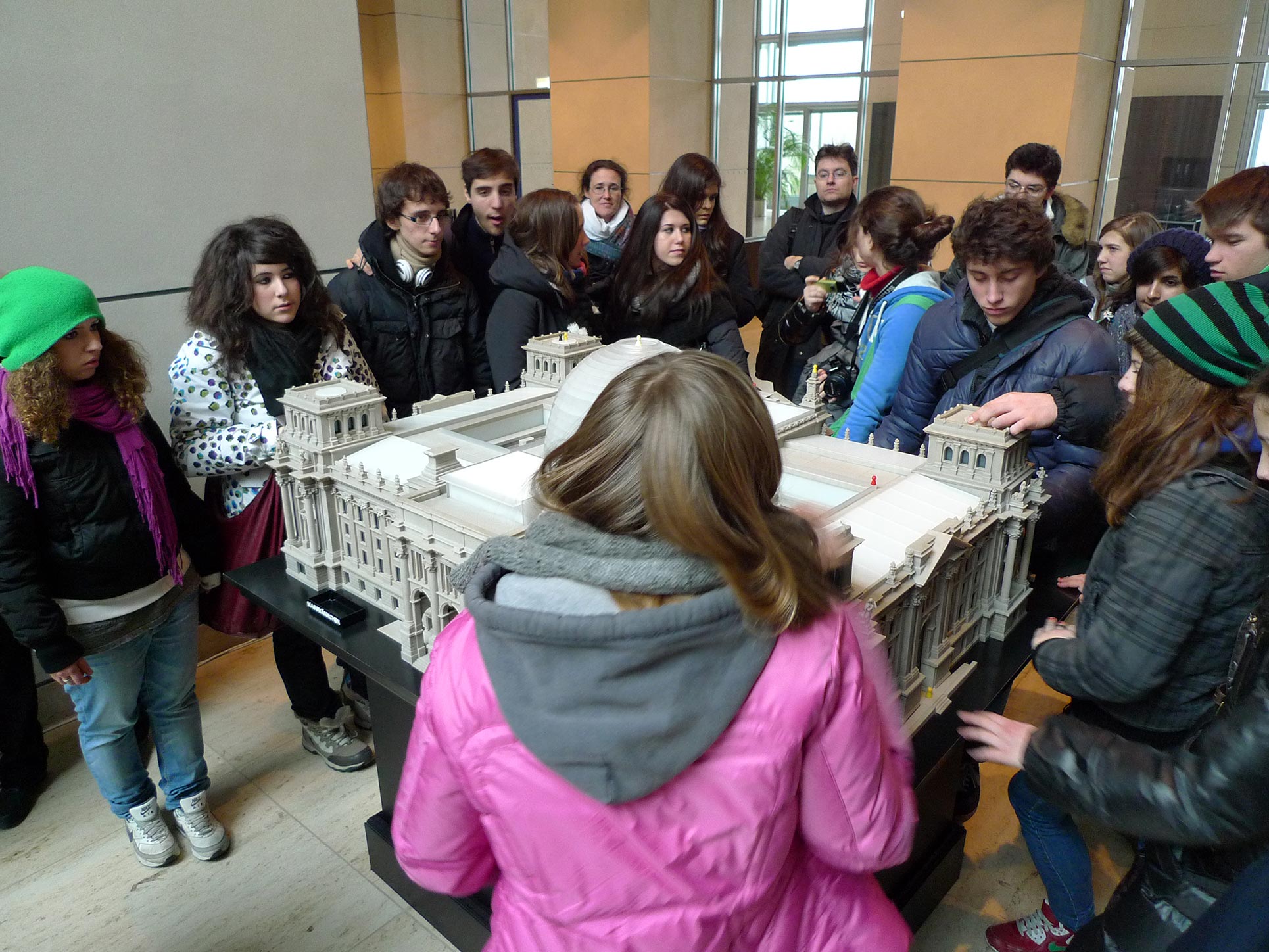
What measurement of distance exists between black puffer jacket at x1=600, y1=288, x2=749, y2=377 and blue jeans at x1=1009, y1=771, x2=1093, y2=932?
10.0 feet

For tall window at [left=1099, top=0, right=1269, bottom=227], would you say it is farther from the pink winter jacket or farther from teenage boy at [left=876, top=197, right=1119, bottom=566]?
the pink winter jacket

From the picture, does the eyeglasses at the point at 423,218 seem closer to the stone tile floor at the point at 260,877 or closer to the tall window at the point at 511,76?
the stone tile floor at the point at 260,877

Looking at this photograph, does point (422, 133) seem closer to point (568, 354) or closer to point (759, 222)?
point (759, 222)

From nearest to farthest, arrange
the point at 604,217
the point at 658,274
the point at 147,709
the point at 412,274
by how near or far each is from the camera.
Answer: the point at 147,709
the point at 412,274
the point at 658,274
the point at 604,217

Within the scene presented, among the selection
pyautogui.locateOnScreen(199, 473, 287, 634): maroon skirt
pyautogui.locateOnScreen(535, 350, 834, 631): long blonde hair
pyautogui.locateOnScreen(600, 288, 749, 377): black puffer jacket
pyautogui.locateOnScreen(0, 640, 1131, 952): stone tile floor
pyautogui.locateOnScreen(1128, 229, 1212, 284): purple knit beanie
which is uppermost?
pyautogui.locateOnScreen(1128, 229, 1212, 284): purple knit beanie

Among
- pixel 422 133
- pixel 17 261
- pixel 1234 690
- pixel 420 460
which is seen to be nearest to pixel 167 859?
pixel 420 460

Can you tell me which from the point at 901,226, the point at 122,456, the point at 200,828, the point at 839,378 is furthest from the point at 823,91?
the point at 200,828

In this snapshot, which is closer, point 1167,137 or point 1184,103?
point 1184,103

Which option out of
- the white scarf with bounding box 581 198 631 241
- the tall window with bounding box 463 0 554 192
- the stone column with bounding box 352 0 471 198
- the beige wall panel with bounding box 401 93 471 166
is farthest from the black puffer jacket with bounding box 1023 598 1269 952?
the beige wall panel with bounding box 401 93 471 166

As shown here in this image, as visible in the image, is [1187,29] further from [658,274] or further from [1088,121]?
[658,274]

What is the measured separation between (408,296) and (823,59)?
11845mm

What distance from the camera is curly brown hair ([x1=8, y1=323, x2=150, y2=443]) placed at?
11.2 ft

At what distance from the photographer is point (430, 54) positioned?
18.7 meters

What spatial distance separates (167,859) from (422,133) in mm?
17220
